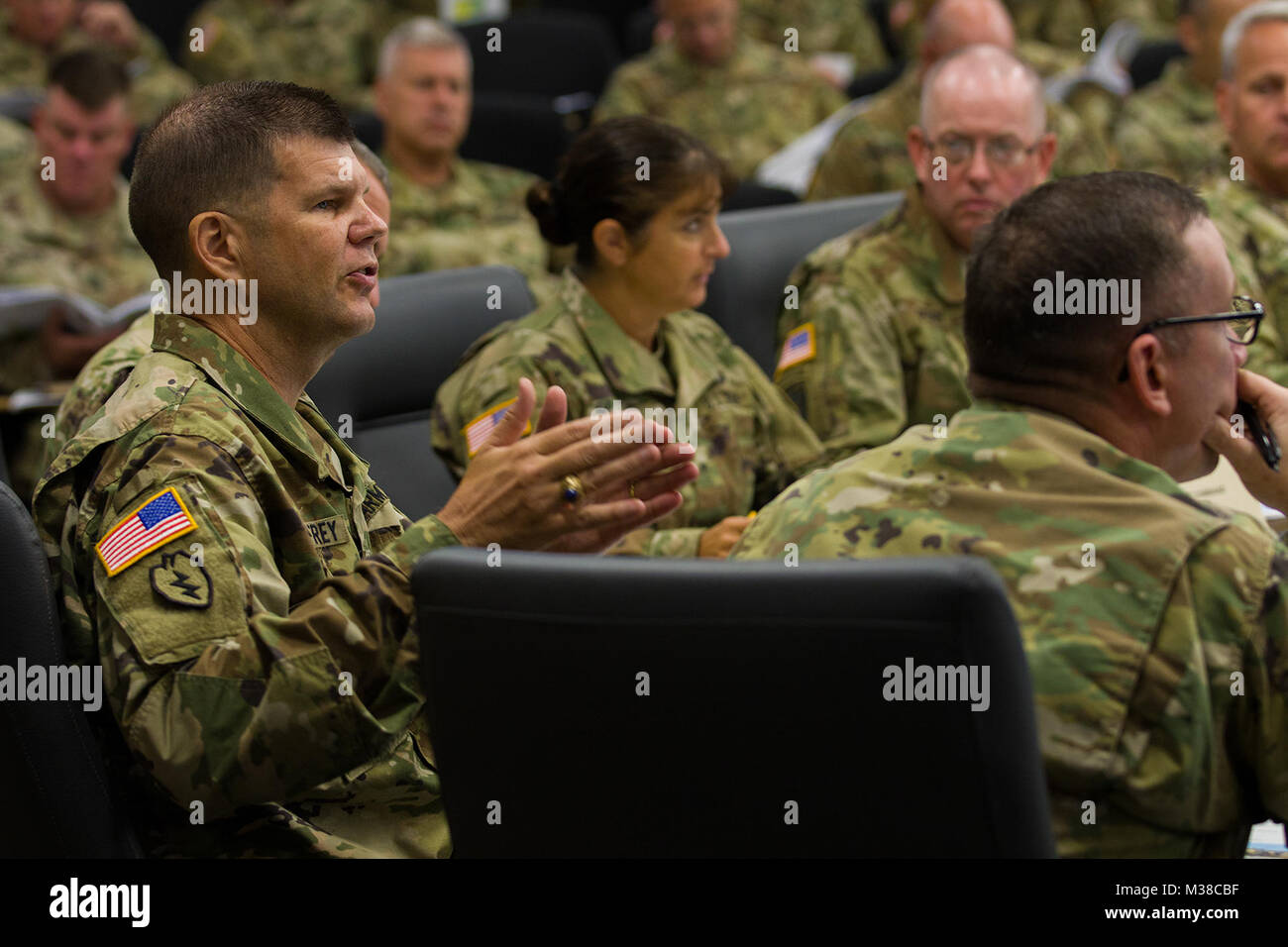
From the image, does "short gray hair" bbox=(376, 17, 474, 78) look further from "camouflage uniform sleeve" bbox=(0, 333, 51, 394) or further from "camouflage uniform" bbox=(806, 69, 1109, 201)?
"camouflage uniform sleeve" bbox=(0, 333, 51, 394)

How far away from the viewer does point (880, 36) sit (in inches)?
264

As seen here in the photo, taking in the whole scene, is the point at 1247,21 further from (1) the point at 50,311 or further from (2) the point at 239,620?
(2) the point at 239,620

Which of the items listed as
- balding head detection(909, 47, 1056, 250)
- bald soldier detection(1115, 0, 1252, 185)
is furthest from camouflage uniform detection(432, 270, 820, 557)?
bald soldier detection(1115, 0, 1252, 185)

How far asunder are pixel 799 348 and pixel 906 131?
1695 millimetres

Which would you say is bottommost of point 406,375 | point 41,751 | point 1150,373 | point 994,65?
point 41,751

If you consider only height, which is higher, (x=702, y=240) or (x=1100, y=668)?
(x=702, y=240)

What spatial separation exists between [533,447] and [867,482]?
27 centimetres

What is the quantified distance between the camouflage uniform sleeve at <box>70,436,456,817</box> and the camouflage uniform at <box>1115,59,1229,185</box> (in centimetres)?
402

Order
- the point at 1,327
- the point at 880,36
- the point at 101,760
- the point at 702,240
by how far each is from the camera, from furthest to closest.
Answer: the point at 880,36, the point at 1,327, the point at 702,240, the point at 101,760

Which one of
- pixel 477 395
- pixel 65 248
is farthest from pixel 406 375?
pixel 65 248

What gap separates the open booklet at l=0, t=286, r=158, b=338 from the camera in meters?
3.44

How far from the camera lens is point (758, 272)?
292 cm
